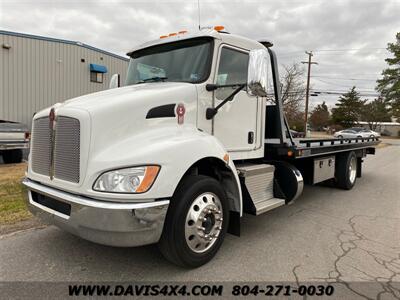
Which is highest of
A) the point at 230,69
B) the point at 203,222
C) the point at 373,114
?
the point at 373,114

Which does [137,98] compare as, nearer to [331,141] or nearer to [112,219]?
[112,219]

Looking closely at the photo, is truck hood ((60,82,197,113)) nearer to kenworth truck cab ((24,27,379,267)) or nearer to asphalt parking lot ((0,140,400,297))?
kenworth truck cab ((24,27,379,267))

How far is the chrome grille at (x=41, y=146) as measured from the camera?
127 inches

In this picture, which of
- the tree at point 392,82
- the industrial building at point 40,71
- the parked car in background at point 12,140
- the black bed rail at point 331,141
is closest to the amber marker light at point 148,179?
the black bed rail at point 331,141

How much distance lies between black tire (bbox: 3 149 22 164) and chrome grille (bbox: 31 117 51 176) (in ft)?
26.7

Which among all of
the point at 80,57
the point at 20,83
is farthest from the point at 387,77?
the point at 20,83

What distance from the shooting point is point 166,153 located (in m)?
2.88

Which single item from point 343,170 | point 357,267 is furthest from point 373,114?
point 357,267

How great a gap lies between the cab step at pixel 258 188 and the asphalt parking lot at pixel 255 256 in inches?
17.9

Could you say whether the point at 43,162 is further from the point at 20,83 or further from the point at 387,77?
the point at 387,77

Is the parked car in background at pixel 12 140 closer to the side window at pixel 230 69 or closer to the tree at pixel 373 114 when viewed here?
the side window at pixel 230 69

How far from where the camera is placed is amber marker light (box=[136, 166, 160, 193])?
2.72 metres

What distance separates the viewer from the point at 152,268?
129 inches

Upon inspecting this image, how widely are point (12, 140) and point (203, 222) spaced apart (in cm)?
886
